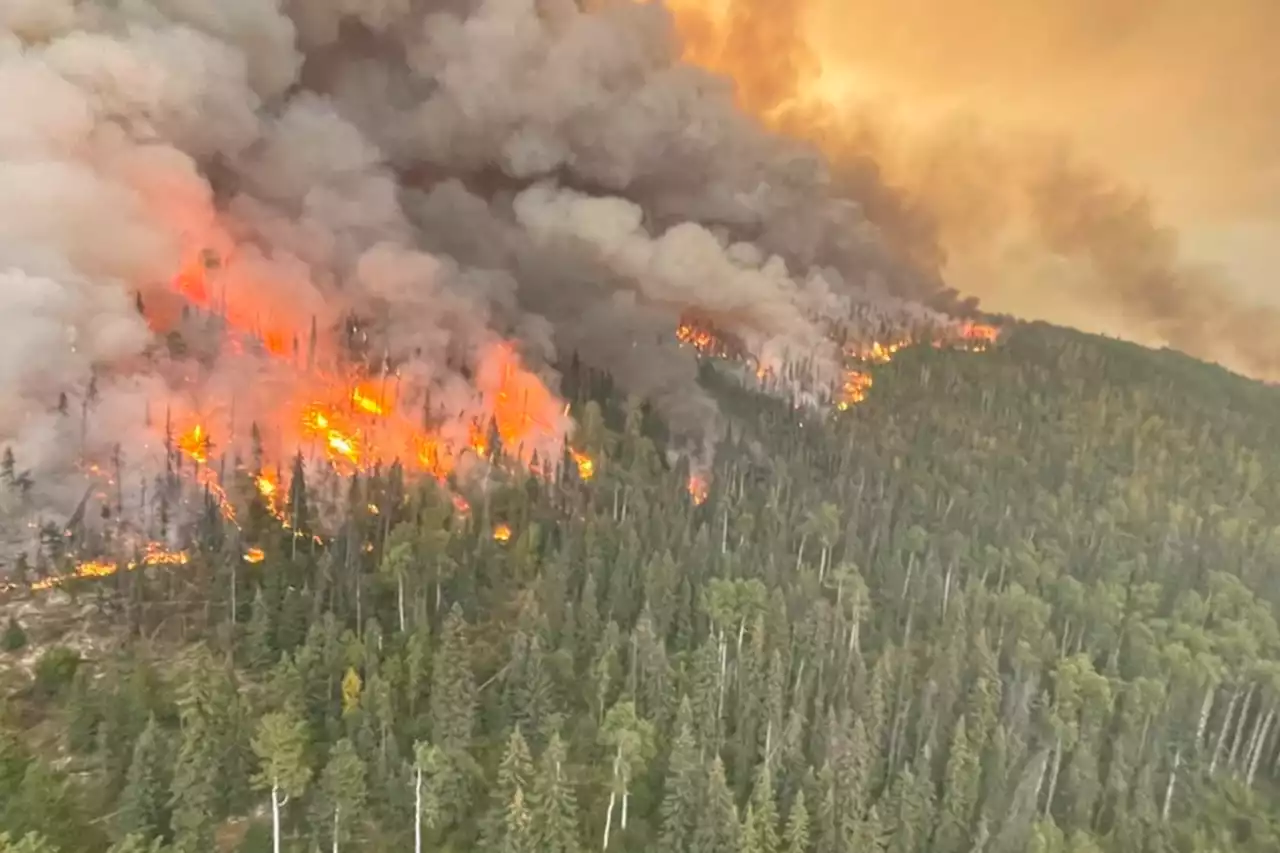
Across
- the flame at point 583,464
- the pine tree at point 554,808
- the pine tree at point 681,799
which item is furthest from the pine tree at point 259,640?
the flame at point 583,464

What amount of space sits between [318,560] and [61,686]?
19890 mm

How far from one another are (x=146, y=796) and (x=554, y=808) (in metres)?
20.1

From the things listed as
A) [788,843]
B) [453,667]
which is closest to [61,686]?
[453,667]

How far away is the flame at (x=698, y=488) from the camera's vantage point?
101344mm

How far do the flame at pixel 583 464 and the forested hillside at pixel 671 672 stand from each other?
0.77 meters

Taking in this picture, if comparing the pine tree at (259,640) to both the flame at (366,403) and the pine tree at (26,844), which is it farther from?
the flame at (366,403)

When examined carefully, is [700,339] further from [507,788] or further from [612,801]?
[507,788]

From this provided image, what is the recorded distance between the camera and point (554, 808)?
47406mm

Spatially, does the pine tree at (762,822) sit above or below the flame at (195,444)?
below

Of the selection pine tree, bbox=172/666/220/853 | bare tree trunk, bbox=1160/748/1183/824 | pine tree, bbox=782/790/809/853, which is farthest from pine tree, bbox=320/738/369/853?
bare tree trunk, bbox=1160/748/1183/824

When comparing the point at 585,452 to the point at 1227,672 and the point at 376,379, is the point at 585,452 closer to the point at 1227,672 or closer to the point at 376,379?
the point at 376,379

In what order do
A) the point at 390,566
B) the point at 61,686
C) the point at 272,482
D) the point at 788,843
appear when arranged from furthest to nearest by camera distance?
the point at 272,482 < the point at 390,566 < the point at 61,686 < the point at 788,843

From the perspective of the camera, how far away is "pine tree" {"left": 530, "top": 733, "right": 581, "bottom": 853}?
155ft

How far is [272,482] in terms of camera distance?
3765 inches
